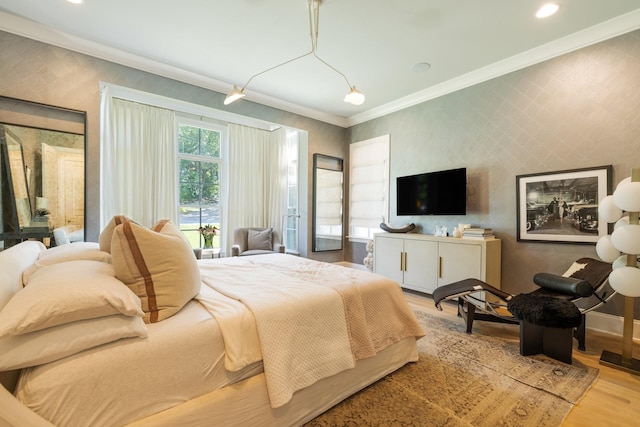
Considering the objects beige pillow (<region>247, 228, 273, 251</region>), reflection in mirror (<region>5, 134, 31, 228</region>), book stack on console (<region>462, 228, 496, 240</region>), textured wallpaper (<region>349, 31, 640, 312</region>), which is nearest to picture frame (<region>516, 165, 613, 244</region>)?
textured wallpaper (<region>349, 31, 640, 312</region>)

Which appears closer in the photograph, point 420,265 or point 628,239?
point 628,239

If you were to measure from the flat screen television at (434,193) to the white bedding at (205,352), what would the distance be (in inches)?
83.2

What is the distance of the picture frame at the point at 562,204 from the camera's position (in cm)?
266

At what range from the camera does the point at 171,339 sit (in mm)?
1113

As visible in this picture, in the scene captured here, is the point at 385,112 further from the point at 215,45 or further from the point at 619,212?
the point at 619,212

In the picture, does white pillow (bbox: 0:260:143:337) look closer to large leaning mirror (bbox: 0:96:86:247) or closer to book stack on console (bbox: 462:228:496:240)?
large leaning mirror (bbox: 0:96:86:247)

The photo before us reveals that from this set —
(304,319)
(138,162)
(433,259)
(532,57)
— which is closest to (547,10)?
(532,57)

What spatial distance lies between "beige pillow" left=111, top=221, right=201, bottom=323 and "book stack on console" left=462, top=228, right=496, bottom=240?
10.3 feet

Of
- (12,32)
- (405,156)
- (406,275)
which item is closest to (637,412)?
(406,275)

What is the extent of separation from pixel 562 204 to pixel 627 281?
3.72ft

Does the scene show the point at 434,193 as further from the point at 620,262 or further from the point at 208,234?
the point at 208,234

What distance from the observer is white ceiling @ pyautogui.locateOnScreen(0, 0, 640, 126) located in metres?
2.41

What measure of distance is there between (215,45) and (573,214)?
4.15 metres

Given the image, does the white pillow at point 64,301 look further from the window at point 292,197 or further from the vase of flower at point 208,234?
the window at point 292,197
